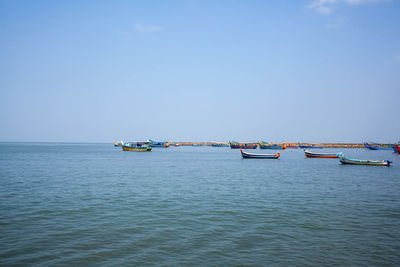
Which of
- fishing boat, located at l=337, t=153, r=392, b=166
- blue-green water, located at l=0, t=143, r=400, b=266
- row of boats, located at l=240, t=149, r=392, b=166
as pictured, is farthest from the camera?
row of boats, located at l=240, t=149, r=392, b=166

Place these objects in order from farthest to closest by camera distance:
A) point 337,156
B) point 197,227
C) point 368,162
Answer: point 337,156 < point 368,162 < point 197,227

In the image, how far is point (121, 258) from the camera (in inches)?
364

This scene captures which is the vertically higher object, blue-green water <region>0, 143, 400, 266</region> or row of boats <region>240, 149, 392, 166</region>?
row of boats <region>240, 149, 392, 166</region>

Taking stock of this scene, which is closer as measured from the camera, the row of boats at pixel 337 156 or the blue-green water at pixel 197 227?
the blue-green water at pixel 197 227

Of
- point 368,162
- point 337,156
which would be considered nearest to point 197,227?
point 368,162

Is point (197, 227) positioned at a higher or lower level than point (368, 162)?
lower

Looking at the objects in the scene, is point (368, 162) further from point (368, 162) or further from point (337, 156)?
point (337, 156)

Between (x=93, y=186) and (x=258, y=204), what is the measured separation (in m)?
14.2

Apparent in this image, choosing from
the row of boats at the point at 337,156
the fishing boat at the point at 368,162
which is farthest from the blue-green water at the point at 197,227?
the row of boats at the point at 337,156

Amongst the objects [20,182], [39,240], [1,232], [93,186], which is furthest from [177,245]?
[20,182]

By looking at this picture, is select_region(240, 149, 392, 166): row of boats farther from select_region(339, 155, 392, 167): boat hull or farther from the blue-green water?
the blue-green water

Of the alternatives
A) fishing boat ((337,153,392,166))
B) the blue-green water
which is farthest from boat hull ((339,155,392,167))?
the blue-green water

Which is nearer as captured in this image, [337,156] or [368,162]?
[368,162]

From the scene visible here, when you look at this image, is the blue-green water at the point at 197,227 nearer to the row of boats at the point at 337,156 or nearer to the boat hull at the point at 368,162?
the boat hull at the point at 368,162
